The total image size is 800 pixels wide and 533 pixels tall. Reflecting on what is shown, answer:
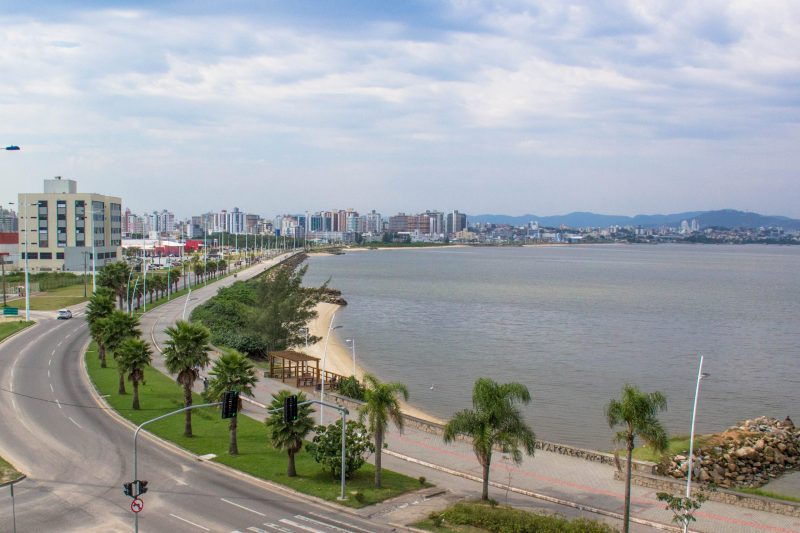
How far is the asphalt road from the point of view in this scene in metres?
25.5

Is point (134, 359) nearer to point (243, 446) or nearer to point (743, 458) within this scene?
point (243, 446)

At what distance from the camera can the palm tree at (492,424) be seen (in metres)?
28.4

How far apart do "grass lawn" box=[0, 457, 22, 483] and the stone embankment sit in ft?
92.1

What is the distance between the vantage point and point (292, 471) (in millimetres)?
31422

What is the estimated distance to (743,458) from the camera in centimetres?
3575

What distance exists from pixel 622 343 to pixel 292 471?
2411 inches

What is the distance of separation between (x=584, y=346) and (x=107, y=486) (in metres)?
61.7

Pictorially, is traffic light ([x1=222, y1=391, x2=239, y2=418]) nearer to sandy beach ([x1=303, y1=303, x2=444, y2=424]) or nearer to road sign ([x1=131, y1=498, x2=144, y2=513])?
road sign ([x1=131, y1=498, x2=144, y2=513])

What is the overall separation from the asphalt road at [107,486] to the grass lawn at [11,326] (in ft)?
82.6

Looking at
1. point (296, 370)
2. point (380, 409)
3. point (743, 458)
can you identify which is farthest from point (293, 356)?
point (743, 458)

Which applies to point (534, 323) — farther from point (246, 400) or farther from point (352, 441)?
point (352, 441)

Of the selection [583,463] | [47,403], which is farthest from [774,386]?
[47,403]

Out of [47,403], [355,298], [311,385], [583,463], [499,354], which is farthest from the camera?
[355,298]

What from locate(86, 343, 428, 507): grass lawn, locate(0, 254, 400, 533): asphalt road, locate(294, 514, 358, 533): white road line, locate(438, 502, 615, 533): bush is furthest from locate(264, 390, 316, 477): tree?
locate(438, 502, 615, 533): bush
